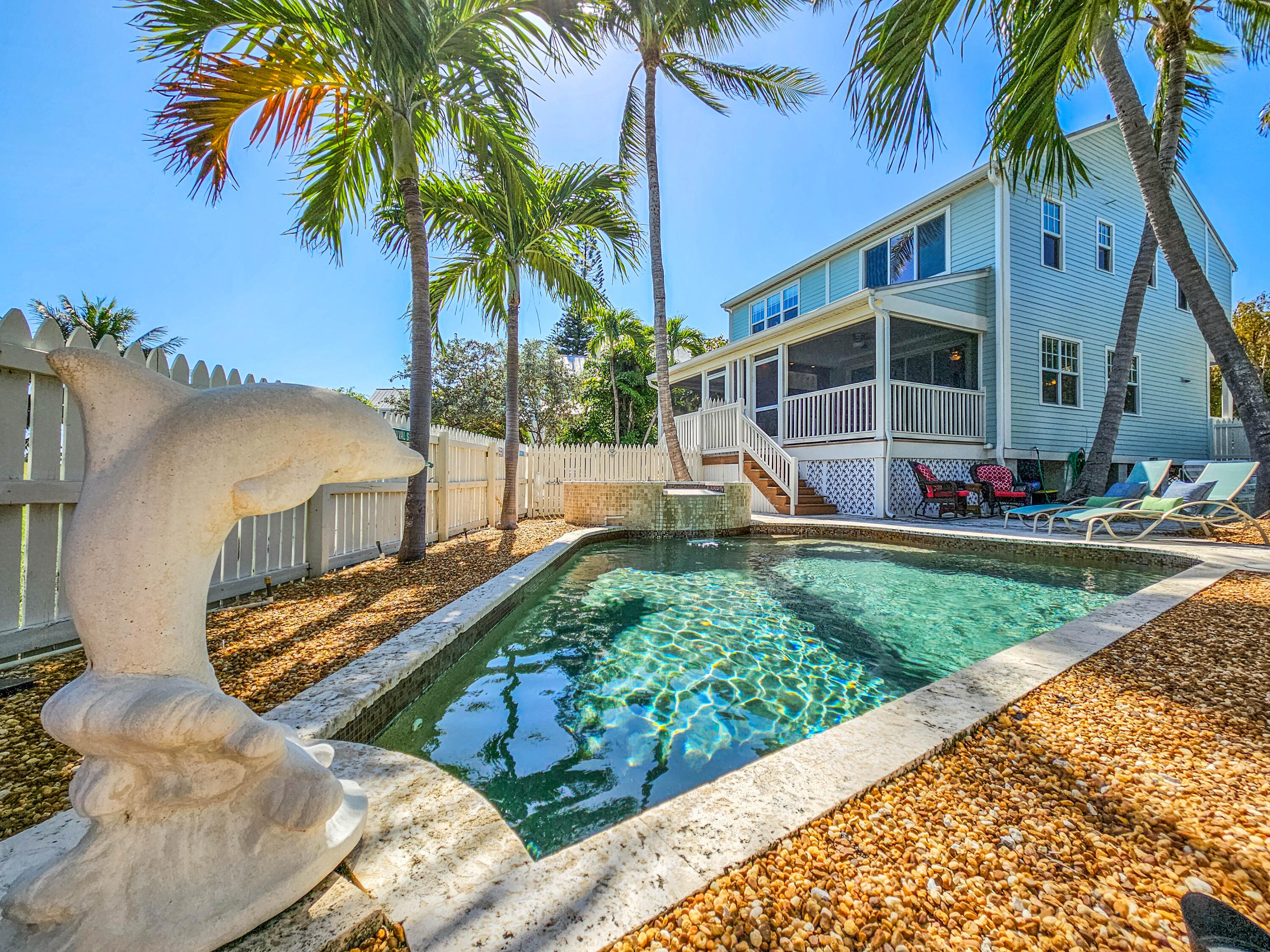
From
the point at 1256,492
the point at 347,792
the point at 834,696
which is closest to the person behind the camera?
the point at 347,792

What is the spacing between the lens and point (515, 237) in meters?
7.20

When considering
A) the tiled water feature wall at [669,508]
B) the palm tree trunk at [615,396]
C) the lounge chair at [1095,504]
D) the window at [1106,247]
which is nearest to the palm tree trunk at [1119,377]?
the lounge chair at [1095,504]

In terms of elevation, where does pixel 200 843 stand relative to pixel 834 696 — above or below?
above

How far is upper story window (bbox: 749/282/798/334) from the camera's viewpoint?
616 inches

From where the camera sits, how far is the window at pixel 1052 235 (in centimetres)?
1141

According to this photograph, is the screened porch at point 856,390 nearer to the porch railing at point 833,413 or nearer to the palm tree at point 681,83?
the porch railing at point 833,413

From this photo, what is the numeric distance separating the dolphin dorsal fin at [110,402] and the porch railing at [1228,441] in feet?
73.0

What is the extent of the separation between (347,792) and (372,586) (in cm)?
318

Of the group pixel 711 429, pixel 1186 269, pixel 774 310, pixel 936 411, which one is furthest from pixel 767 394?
pixel 1186 269

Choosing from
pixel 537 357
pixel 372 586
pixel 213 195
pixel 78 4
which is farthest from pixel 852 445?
pixel 537 357

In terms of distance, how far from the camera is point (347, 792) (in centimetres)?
122

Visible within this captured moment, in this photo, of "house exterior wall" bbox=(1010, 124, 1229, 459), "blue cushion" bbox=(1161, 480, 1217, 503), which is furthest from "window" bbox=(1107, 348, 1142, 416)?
"blue cushion" bbox=(1161, 480, 1217, 503)

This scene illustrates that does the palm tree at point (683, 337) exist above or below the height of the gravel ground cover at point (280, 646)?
above

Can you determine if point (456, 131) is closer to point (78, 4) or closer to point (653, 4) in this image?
point (78, 4)
